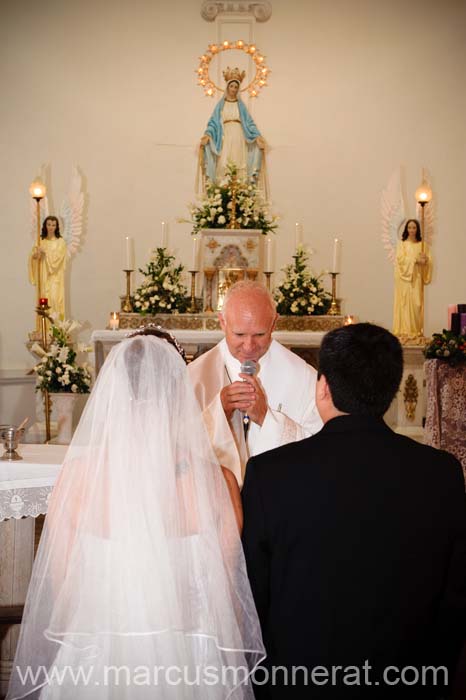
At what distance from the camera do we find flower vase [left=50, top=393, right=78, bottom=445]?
9.79 m

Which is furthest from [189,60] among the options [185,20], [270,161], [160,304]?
[160,304]

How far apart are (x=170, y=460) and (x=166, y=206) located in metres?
10.6

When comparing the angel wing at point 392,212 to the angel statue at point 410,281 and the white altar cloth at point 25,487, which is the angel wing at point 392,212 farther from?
the white altar cloth at point 25,487

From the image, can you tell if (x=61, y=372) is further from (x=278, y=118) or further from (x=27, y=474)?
(x=27, y=474)

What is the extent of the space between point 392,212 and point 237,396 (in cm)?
972

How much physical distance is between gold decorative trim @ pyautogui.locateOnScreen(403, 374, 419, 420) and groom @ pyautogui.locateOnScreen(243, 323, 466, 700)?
8.76 m

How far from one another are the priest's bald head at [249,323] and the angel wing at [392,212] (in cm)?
891

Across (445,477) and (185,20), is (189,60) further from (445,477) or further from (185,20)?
(445,477)

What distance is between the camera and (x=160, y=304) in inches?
385

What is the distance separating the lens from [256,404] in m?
3.44

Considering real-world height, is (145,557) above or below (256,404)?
below

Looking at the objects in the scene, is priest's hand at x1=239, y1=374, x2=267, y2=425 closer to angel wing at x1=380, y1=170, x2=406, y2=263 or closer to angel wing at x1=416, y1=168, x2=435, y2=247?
angel wing at x1=380, y1=170, x2=406, y2=263

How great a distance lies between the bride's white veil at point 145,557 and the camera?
2.36 metres

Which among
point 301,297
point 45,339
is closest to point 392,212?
point 301,297
